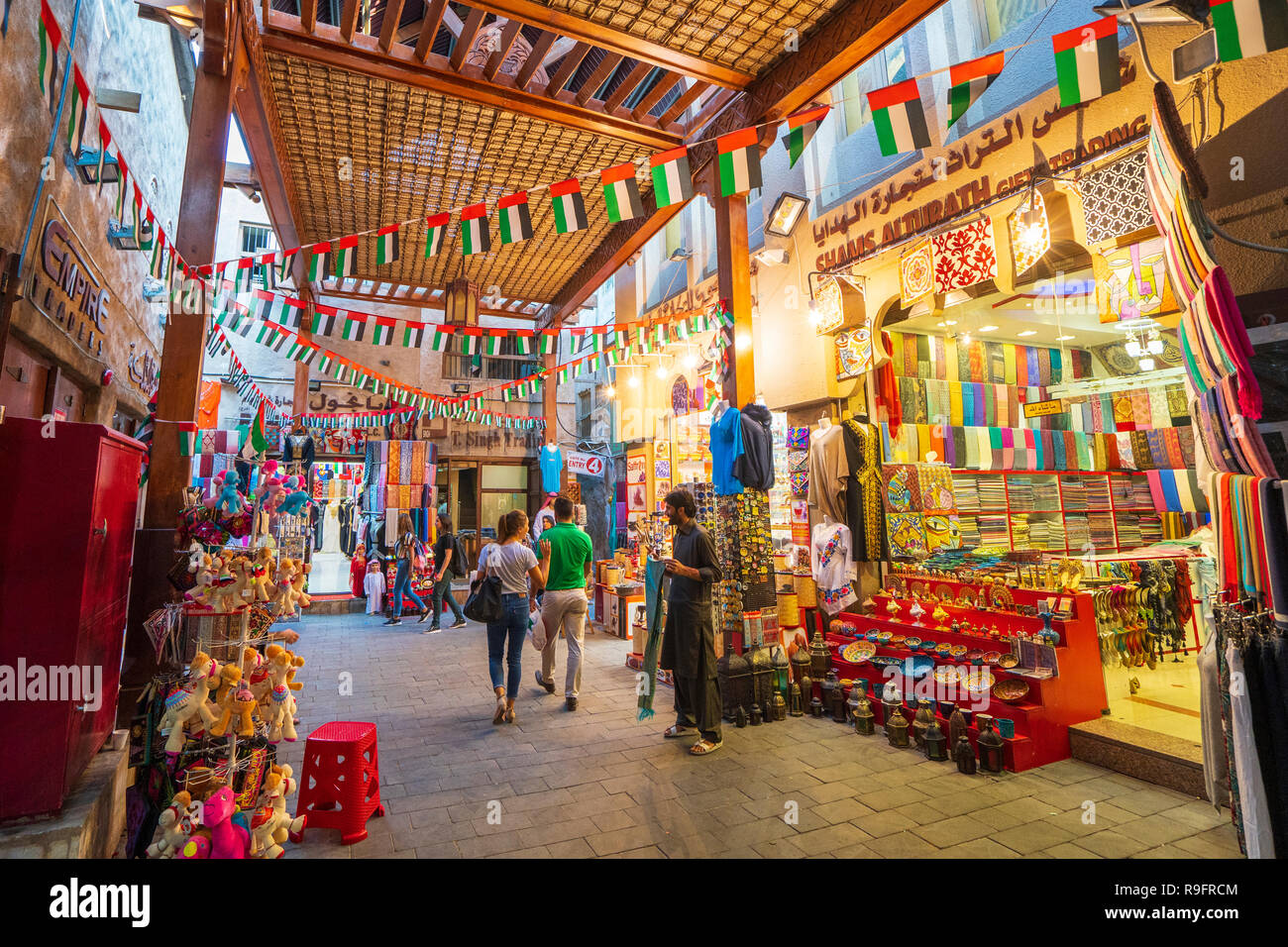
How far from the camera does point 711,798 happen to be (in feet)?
12.1

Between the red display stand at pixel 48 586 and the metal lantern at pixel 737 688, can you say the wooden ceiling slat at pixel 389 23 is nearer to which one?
the red display stand at pixel 48 586

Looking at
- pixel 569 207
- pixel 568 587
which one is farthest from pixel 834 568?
pixel 569 207

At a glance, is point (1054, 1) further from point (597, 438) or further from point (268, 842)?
point (597, 438)

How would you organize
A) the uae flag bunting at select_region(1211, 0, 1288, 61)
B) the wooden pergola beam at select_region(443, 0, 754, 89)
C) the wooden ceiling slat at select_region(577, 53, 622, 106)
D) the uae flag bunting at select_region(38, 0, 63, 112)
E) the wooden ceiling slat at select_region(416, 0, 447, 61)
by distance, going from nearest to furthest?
1. the uae flag bunting at select_region(38, 0, 63, 112)
2. the uae flag bunting at select_region(1211, 0, 1288, 61)
3. the wooden pergola beam at select_region(443, 0, 754, 89)
4. the wooden ceiling slat at select_region(416, 0, 447, 61)
5. the wooden ceiling slat at select_region(577, 53, 622, 106)

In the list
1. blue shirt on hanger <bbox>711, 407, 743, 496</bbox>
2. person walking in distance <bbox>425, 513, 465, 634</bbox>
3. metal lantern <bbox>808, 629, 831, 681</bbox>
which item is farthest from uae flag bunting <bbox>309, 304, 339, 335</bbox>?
metal lantern <bbox>808, 629, 831, 681</bbox>

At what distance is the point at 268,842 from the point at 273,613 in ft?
4.40

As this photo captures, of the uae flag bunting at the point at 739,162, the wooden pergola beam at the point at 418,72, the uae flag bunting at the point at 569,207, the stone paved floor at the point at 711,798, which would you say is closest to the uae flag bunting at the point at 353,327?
the wooden pergola beam at the point at 418,72

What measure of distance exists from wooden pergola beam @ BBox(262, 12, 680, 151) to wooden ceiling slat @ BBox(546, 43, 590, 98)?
0.14 m

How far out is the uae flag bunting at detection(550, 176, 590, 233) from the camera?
516 cm

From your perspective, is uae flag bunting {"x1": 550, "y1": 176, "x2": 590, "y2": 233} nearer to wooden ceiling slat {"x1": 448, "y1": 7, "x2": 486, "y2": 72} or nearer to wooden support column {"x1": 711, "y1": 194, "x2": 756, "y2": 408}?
wooden ceiling slat {"x1": 448, "y1": 7, "x2": 486, "y2": 72}

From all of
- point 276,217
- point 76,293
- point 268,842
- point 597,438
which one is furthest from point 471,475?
point 268,842

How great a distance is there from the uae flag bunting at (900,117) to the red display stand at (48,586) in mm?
4871

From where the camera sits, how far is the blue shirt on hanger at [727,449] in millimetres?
5746

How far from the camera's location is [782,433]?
25.6ft
